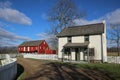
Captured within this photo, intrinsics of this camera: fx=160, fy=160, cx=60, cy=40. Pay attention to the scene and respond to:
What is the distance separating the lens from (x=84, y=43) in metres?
28.9

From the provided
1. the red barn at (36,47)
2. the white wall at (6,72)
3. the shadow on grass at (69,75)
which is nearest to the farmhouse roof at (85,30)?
the shadow on grass at (69,75)

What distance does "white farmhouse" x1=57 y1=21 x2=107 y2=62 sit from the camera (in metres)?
27.4

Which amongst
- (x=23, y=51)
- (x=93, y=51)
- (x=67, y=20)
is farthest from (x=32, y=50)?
(x=93, y=51)

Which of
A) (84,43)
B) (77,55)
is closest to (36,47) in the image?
(77,55)

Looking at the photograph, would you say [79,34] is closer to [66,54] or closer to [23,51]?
[66,54]

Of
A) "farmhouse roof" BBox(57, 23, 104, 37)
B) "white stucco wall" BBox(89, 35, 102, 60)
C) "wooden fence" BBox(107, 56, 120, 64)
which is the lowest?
"wooden fence" BBox(107, 56, 120, 64)

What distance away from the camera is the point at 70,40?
3184cm


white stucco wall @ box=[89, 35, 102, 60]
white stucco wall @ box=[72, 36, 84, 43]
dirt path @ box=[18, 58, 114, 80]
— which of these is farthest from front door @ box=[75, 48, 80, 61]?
dirt path @ box=[18, 58, 114, 80]

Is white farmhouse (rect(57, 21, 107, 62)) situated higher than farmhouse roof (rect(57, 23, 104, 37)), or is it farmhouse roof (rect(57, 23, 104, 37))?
farmhouse roof (rect(57, 23, 104, 37))

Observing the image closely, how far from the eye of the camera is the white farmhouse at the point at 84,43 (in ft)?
89.8

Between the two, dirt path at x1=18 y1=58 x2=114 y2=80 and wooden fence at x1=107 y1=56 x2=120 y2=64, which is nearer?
dirt path at x1=18 y1=58 x2=114 y2=80

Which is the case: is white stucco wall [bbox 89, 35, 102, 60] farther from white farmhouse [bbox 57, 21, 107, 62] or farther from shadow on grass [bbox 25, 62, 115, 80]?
shadow on grass [bbox 25, 62, 115, 80]

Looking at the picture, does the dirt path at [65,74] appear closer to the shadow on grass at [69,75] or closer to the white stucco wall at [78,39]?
the shadow on grass at [69,75]

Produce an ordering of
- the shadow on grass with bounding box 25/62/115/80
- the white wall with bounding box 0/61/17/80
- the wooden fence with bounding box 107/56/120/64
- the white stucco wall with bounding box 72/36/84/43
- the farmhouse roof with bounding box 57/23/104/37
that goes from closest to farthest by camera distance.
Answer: the white wall with bounding box 0/61/17/80
the shadow on grass with bounding box 25/62/115/80
the wooden fence with bounding box 107/56/120/64
the farmhouse roof with bounding box 57/23/104/37
the white stucco wall with bounding box 72/36/84/43
